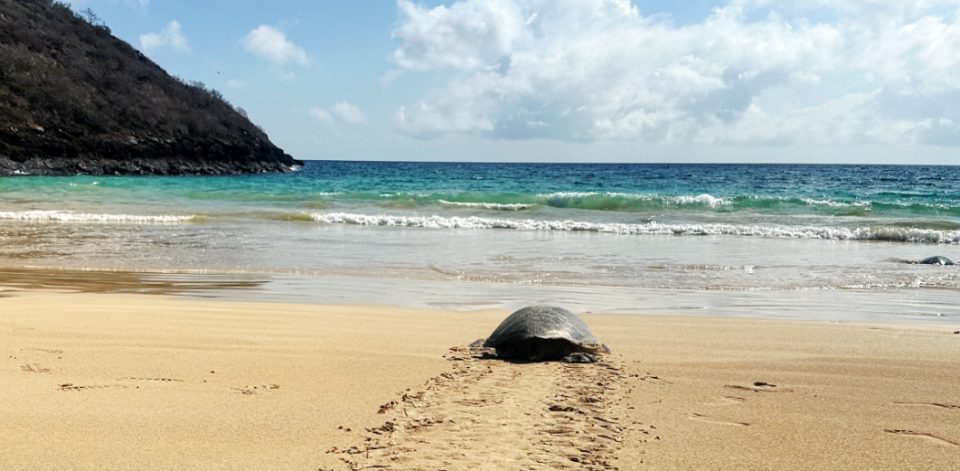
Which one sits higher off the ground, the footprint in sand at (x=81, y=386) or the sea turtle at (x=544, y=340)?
the sea turtle at (x=544, y=340)

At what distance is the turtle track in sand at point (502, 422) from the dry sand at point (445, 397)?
14 millimetres

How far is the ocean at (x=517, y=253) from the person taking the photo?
8.67 metres

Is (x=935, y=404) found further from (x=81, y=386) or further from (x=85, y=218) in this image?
(x=85, y=218)

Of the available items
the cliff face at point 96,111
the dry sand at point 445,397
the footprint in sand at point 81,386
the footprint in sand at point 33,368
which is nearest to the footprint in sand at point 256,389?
the dry sand at point 445,397

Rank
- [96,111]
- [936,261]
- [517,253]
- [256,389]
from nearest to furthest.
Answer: [256,389]
[936,261]
[517,253]
[96,111]

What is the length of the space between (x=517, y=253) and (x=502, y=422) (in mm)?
9642

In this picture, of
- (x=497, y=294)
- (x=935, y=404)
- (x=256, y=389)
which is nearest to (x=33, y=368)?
(x=256, y=389)

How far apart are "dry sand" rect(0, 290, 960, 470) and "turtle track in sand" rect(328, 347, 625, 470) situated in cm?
1

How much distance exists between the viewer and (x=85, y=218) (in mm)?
19375

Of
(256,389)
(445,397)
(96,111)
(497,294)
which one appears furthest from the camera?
(96,111)

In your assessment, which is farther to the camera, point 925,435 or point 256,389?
point 256,389

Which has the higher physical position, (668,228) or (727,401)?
(668,228)

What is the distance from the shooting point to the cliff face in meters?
44.3

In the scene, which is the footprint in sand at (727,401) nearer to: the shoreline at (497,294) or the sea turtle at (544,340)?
the sea turtle at (544,340)
